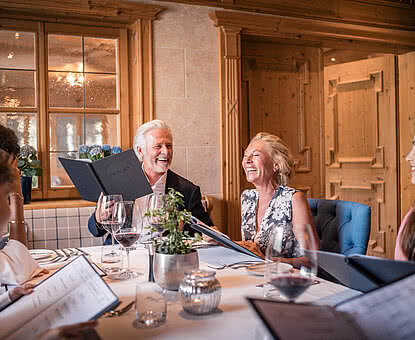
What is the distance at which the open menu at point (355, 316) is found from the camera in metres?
0.66

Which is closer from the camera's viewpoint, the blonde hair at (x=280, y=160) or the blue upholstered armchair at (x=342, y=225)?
the blue upholstered armchair at (x=342, y=225)

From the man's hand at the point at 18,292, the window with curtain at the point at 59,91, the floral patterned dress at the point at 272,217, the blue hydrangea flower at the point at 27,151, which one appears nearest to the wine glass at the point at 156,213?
the man's hand at the point at 18,292

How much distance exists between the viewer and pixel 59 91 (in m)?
3.31

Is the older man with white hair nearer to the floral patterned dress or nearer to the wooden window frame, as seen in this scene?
the floral patterned dress

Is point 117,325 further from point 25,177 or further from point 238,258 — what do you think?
point 25,177

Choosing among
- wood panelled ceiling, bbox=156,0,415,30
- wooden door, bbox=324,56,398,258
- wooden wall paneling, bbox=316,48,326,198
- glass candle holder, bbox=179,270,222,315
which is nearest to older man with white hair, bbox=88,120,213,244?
wood panelled ceiling, bbox=156,0,415,30

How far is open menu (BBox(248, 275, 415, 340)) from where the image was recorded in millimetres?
658

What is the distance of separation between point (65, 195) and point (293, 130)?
209 cm

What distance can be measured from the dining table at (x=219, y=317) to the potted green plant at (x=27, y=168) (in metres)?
1.94

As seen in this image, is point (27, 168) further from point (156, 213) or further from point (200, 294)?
point (200, 294)

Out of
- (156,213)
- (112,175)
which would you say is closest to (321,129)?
(112,175)

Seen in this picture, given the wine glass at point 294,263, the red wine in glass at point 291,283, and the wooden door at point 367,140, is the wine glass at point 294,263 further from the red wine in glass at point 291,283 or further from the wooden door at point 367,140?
the wooden door at point 367,140

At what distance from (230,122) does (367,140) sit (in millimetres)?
1873

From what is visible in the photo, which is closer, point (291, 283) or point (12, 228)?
point (291, 283)
